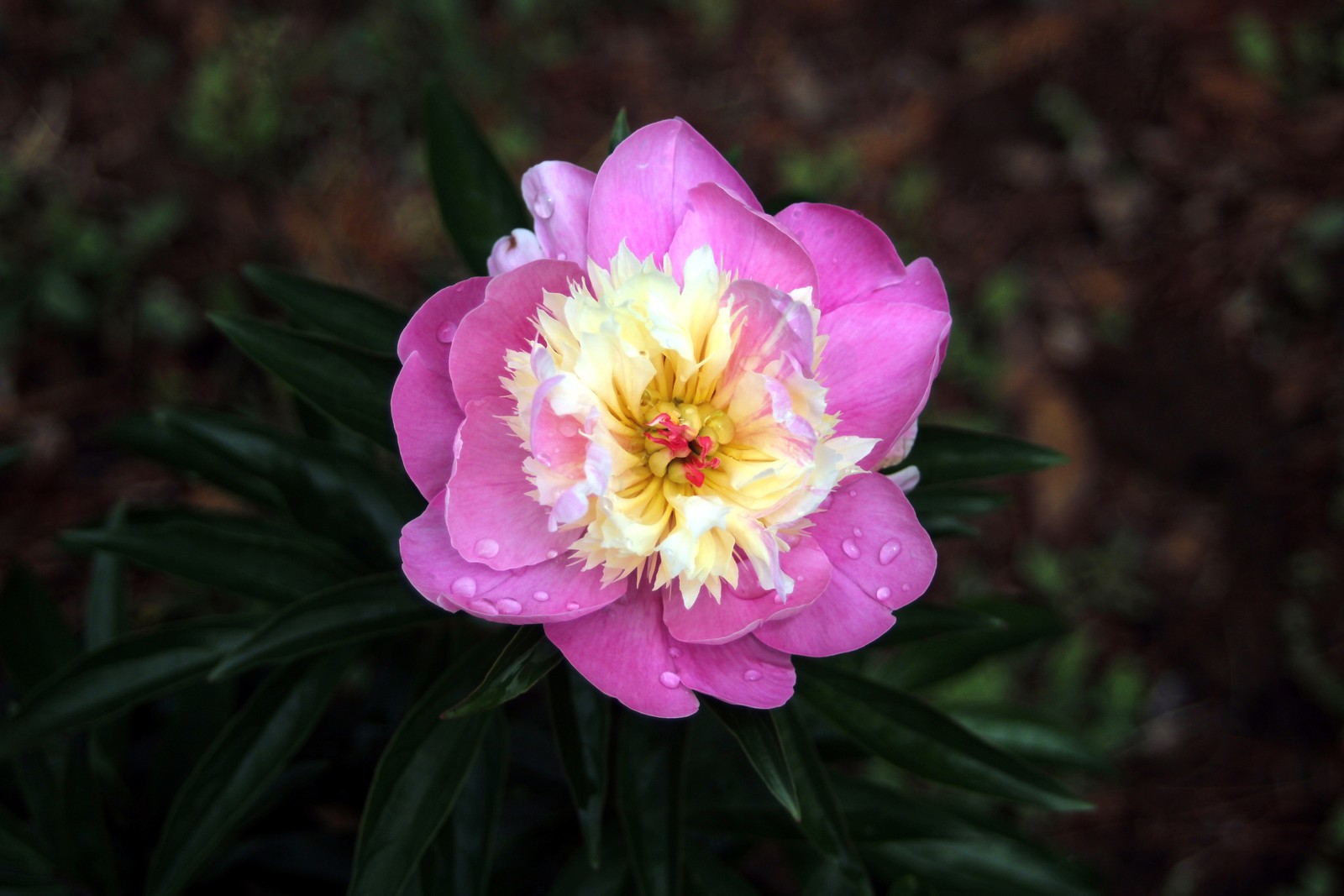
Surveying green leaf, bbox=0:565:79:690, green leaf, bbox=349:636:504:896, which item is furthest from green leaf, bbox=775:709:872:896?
green leaf, bbox=0:565:79:690

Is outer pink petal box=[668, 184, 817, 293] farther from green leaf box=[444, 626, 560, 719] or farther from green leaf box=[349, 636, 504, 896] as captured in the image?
green leaf box=[349, 636, 504, 896]

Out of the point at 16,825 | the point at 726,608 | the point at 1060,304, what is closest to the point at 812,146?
the point at 1060,304

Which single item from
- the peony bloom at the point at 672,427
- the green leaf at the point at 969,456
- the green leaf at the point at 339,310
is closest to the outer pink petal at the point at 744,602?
the peony bloom at the point at 672,427

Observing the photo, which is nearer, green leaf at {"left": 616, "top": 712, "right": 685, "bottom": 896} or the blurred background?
green leaf at {"left": 616, "top": 712, "right": 685, "bottom": 896}

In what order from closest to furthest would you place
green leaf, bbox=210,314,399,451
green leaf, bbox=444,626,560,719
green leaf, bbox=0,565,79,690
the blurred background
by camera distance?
green leaf, bbox=444,626,560,719 < green leaf, bbox=210,314,399,451 < green leaf, bbox=0,565,79,690 < the blurred background

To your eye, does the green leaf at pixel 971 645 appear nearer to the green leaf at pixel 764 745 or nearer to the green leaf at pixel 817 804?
the green leaf at pixel 817 804

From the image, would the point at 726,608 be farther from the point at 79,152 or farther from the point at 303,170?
the point at 79,152

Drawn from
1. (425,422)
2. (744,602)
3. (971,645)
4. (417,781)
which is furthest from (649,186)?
(971,645)
